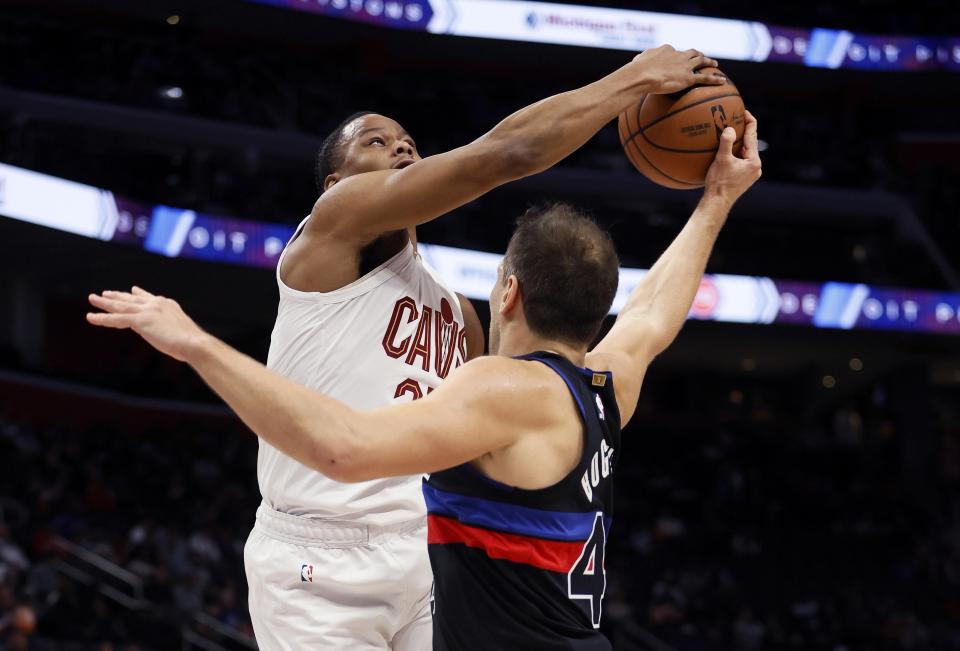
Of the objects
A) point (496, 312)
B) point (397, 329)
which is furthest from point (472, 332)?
point (496, 312)

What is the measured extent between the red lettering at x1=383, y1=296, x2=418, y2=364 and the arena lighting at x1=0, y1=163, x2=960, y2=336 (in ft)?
32.6

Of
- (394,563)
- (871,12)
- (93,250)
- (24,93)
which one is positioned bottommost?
(394,563)

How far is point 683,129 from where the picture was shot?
3.11 m

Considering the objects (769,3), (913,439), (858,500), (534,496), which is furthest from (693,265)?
(769,3)

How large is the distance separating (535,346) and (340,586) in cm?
98

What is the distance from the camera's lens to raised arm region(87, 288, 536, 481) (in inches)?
74.5

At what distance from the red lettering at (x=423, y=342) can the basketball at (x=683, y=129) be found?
78 centimetres

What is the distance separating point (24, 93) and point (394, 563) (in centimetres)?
1455

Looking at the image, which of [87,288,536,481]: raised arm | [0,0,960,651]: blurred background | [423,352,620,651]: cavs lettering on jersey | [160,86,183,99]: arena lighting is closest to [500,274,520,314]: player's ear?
[423,352,620,651]: cavs lettering on jersey

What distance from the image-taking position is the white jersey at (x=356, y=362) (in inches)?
119

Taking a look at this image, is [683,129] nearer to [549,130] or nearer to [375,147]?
[549,130]

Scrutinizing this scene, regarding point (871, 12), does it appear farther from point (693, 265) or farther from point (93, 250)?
point (693, 265)

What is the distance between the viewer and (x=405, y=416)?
2.00m

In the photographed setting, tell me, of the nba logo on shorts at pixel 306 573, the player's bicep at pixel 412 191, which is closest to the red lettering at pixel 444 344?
the player's bicep at pixel 412 191
